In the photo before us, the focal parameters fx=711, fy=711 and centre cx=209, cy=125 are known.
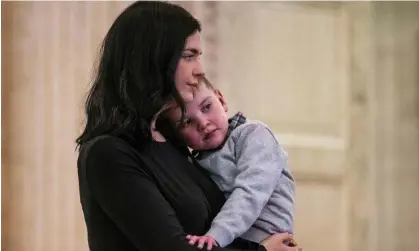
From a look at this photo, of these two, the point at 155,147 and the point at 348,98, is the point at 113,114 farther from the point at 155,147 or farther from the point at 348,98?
the point at 348,98

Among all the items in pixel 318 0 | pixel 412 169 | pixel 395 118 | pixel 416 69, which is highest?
pixel 318 0

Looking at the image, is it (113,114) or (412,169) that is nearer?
(113,114)

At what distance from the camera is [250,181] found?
4.35 feet

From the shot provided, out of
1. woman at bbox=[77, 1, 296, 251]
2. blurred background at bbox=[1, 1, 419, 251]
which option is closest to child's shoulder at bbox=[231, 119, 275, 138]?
woman at bbox=[77, 1, 296, 251]

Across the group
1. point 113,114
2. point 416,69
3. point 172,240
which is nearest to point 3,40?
point 113,114

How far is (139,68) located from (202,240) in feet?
1.03

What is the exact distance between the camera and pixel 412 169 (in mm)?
2627

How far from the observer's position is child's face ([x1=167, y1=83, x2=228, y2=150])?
→ 54.0 inches

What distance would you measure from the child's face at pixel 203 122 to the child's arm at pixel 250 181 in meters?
0.05

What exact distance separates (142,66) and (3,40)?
1.07m

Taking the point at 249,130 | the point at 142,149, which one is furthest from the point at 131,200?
the point at 249,130

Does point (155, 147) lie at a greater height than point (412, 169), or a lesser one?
greater

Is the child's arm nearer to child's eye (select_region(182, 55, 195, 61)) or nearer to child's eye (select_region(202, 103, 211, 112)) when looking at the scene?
child's eye (select_region(202, 103, 211, 112))

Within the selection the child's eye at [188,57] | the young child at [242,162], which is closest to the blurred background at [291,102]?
the young child at [242,162]
